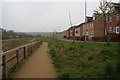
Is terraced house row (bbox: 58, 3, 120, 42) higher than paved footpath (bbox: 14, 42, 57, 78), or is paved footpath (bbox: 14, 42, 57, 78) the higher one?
terraced house row (bbox: 58, 3, 120, 42)

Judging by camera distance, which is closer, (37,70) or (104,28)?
(37,70)

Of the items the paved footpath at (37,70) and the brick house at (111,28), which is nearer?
the paved footpath at (37,70)

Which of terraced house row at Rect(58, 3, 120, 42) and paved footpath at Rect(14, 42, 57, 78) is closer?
paved footpath at Rect(14, 42, 57, 78)

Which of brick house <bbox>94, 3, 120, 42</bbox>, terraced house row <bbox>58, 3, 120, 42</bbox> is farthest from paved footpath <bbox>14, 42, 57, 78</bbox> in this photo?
brick house <bbox>94, 3, 120, 42</bbox>

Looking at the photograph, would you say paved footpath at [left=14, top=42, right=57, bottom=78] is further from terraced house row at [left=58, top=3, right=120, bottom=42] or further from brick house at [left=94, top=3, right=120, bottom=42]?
brick house at [left=94, top=3, right=120, bottom=42]

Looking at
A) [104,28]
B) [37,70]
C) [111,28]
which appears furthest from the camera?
[104,28]

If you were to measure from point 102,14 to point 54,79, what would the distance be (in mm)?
13926

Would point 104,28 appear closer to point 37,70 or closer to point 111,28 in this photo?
point 111,28

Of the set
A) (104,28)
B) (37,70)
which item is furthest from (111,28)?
(37,70)

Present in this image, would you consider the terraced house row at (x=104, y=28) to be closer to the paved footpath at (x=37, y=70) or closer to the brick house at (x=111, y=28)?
the brick house at (x=111, y=28)

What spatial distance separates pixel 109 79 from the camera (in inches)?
190

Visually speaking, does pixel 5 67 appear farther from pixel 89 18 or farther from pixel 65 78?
pixel 89 18

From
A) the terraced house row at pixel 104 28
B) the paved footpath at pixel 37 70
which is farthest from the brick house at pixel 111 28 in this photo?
the paved footpath at pixel 37 70

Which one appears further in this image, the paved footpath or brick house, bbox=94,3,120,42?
brick house, bbox=94,3,120,42
